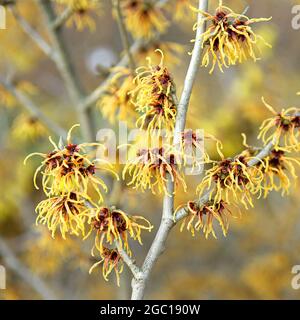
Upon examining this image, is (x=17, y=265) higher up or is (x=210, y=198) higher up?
(x=17, y=265)

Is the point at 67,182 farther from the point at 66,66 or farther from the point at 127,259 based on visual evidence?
the point at 66,66

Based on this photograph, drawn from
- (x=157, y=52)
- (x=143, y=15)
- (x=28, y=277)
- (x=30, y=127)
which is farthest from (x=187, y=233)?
(x=143, y=15)

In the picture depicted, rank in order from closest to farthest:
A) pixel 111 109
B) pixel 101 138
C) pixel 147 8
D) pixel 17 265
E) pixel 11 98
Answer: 1. pixel 111 109
2. pixel 147 8
3. pixel 101 138
4. pixel 11 98
5. pixel 17 265

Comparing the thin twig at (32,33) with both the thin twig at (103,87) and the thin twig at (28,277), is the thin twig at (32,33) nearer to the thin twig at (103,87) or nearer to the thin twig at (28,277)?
the thin twig at (103,87)

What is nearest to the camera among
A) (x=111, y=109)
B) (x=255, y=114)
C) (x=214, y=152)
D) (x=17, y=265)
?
(x=111, y=109)

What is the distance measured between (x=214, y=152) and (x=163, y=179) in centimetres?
145

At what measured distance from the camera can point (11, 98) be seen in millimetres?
1648

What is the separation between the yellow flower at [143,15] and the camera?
51.8 inches

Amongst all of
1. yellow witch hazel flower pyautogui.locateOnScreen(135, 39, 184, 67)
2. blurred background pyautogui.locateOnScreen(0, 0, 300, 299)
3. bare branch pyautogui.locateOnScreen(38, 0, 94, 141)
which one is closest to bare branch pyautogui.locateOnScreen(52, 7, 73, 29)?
bare branch pyautogui.locateOnScreen(38, 0, 94, 141)

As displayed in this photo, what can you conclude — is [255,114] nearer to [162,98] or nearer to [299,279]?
[299,279]

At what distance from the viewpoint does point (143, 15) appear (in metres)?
1.32

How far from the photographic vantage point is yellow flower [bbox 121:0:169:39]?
1.32 meters

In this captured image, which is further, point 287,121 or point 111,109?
point 111,109
